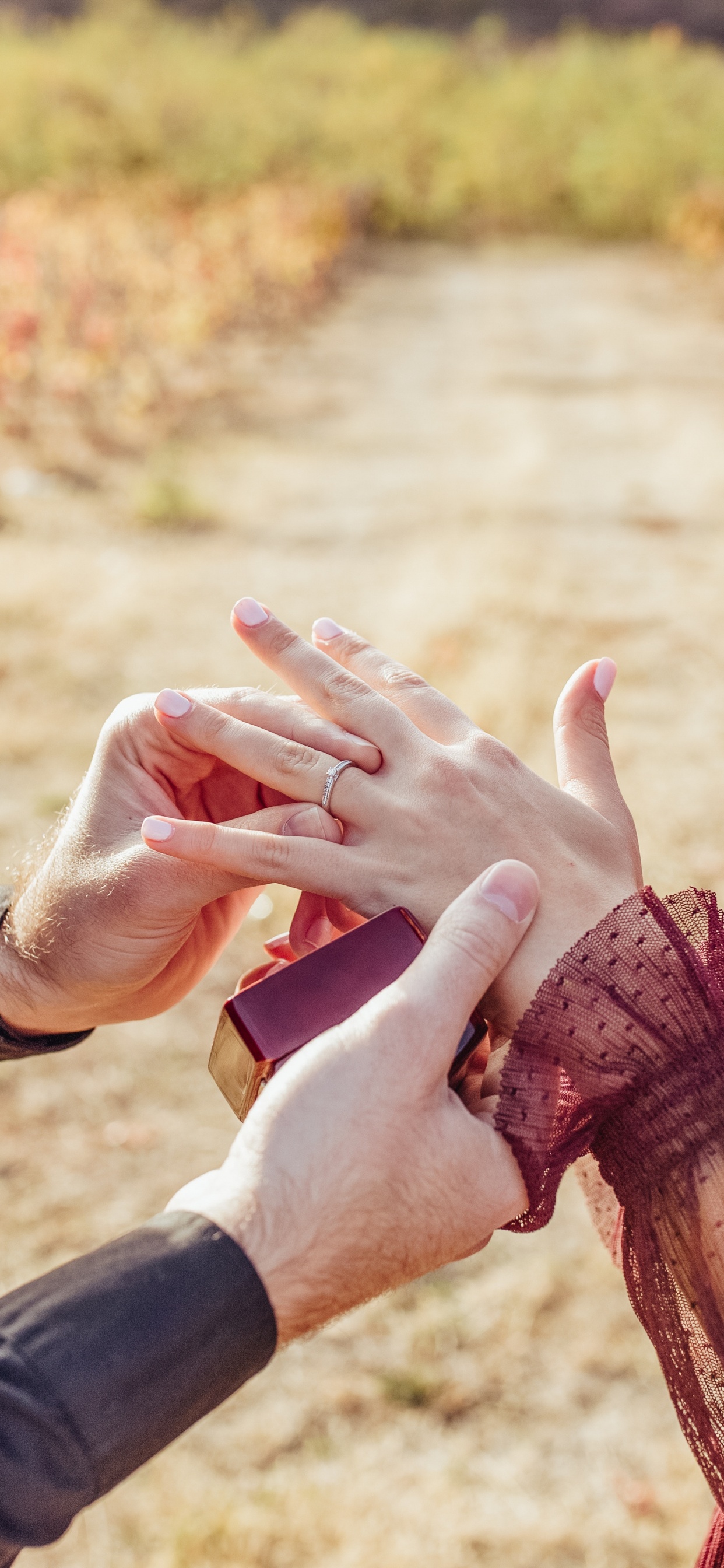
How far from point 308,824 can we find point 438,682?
3153mm

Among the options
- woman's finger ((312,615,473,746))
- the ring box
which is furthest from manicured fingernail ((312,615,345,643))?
the ring box

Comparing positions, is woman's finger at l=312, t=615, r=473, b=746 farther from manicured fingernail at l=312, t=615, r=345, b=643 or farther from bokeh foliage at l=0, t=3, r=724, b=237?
bokeh foliage at l=0, t=3, r=724, b=237

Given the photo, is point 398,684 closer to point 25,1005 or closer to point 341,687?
point 341,687

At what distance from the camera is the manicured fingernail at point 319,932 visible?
1.40m

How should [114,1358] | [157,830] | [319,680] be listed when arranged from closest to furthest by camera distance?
[114,1358] → [157,830] → [319,680]

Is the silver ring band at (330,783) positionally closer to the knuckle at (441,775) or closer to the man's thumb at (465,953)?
the knuckle at (441,775)

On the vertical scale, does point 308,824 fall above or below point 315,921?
above

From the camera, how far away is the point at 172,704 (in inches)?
53.1

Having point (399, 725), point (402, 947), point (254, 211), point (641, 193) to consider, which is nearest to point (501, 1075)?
point (402, 947)

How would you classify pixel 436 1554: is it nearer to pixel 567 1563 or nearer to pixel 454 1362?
pixel 567 1563

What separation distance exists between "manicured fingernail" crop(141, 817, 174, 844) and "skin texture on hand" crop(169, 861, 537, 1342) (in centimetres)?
37

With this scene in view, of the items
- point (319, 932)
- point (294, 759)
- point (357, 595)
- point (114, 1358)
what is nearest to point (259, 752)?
point (294, 759)

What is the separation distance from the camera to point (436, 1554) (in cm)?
181

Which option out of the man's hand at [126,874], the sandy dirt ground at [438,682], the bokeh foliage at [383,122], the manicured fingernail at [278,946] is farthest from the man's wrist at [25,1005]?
the bokeh foliage at [383,122]
